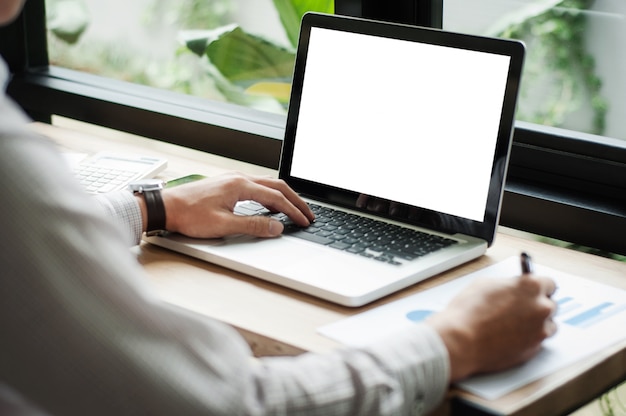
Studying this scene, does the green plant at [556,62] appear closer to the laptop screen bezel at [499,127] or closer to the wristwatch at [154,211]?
the laptop screen bezel at [499,127]

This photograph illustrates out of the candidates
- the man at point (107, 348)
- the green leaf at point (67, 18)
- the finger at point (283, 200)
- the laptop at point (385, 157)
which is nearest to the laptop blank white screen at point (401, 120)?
the laptop at point (385, 157)

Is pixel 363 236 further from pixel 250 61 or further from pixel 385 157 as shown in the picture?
pixel 250 61

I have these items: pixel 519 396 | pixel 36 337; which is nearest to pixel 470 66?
pixel 519 396

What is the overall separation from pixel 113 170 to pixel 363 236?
0.55m

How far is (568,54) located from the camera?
63.7 inches

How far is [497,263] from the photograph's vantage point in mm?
1314

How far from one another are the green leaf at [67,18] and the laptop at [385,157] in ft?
3.66

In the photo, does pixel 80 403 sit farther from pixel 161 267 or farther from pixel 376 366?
pixel 161 267

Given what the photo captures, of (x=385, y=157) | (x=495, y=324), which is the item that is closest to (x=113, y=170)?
(x=385, y=157)

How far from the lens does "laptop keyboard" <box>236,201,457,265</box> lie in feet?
4.17

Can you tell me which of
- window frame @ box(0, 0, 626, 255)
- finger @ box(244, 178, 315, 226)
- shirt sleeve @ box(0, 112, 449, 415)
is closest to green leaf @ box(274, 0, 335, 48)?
window frame @ box(0, 0, 626, 255)

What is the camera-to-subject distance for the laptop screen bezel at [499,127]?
1.28 metres

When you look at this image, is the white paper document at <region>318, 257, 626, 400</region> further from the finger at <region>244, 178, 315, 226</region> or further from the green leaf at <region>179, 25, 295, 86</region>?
the green leaf at <region>179, 25, 295, 86</region>

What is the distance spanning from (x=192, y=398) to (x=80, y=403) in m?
0.09
